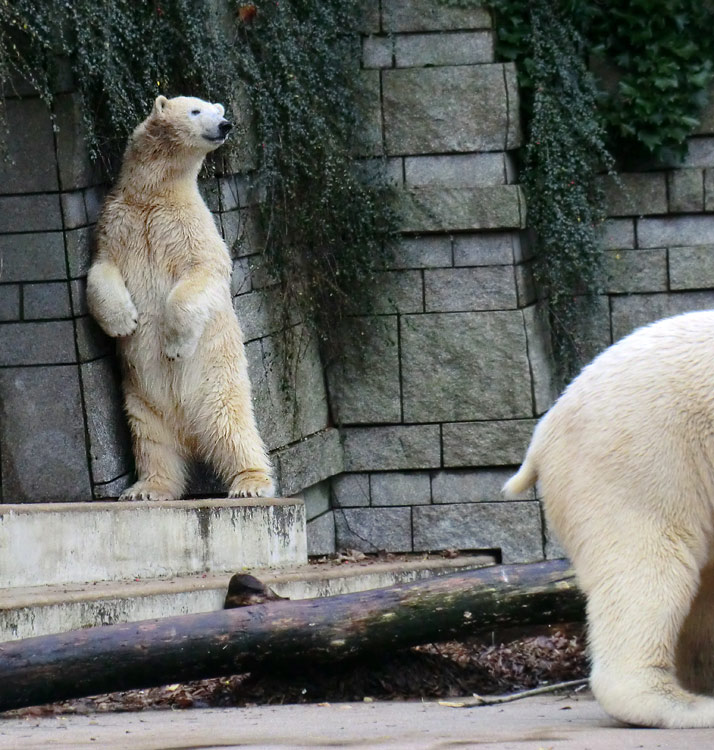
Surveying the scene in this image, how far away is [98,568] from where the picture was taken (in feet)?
17.5

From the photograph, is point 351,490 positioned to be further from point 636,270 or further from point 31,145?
point 31,145

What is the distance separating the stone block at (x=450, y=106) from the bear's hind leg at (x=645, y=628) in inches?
156

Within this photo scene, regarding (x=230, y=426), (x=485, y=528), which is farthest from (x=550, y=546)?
(x=230, y=426)

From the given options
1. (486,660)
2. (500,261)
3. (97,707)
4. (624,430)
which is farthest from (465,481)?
(624,430)

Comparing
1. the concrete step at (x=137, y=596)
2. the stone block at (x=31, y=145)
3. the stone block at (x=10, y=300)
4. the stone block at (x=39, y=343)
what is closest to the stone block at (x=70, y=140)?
the stone block at (x=31, y=145)

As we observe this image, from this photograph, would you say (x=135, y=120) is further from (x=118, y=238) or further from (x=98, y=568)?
(x=98, y=568)

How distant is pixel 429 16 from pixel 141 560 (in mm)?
3305

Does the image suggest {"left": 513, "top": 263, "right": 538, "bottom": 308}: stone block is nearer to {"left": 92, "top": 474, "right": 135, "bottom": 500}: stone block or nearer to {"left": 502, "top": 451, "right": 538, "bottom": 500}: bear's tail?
{"left": 92, "top": 474, "right": 135, "bottom": 500}: stone block

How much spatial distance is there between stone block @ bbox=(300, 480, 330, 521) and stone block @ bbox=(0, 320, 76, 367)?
1773 mm

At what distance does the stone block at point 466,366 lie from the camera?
7.18 meters

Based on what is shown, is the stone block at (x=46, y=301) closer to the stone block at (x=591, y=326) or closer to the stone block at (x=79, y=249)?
the stone block at (x=79, y=249)

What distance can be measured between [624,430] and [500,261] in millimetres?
3653

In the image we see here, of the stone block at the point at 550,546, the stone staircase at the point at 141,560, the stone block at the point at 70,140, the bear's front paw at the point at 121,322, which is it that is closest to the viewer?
the stone staircase at the point at 141,560

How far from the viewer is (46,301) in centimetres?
575
